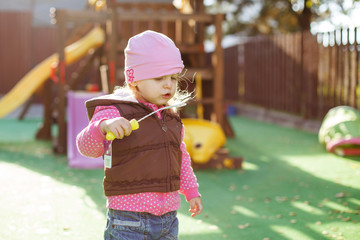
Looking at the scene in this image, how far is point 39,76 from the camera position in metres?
9.27

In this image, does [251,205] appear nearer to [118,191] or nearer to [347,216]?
[347,216]

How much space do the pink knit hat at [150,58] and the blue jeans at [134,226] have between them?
68 centimetres

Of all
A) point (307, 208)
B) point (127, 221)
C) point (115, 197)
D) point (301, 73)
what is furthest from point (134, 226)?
point (301, 73)

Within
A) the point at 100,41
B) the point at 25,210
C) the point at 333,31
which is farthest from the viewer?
the point at 333,31

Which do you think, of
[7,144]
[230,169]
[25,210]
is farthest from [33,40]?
[25,210]

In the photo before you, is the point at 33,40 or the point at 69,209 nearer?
the point at 69,209

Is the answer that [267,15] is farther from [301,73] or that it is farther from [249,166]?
[249,166]

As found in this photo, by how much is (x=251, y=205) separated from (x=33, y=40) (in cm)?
1613

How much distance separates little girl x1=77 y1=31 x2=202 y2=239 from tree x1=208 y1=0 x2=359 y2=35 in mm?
18843

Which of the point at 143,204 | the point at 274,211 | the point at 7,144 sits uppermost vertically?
the point at 143,204

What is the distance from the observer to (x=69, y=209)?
4.69 metres

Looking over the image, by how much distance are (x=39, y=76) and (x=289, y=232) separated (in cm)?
652

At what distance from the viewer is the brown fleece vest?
2516mm

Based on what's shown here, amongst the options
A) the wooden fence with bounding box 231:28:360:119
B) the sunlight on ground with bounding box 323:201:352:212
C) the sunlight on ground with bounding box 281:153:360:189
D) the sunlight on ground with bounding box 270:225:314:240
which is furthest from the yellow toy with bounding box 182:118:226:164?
the wooden fence with bounding box 231:28:360:119
